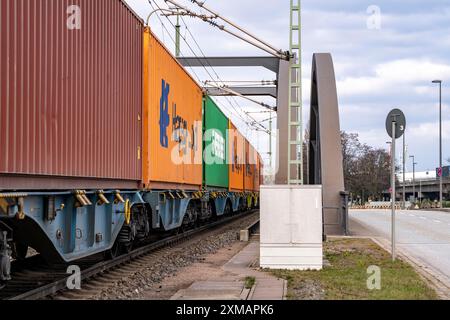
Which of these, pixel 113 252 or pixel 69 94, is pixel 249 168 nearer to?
pixel 113 252

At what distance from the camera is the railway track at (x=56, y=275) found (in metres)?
7.68

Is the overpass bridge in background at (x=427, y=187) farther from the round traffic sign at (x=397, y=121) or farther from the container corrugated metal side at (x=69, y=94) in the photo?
the container corrugated metal side at (x=69, y=94)

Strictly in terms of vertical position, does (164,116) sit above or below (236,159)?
above

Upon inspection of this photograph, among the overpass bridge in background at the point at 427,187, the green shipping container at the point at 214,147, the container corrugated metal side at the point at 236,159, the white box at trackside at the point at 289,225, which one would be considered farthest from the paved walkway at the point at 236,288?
the overpass bridge in background at the point at 427,187

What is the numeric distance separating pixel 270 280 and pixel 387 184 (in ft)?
231

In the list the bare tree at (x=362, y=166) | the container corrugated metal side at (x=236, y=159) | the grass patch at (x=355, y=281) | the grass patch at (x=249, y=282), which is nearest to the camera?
the grass patch at (x=355, y=281)

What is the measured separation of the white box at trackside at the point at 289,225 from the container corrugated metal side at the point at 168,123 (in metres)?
2.58

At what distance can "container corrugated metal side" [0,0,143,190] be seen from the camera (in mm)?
6488

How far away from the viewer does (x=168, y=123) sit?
1317 centimetres

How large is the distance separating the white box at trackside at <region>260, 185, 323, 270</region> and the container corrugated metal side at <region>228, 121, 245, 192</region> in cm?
→ 1389

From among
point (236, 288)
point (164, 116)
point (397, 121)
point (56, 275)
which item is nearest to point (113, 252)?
point (56, 275)

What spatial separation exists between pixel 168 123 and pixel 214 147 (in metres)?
7.01

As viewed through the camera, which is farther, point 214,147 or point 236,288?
point 214,147

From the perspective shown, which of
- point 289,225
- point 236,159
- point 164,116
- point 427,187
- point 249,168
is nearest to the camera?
point 289,225
